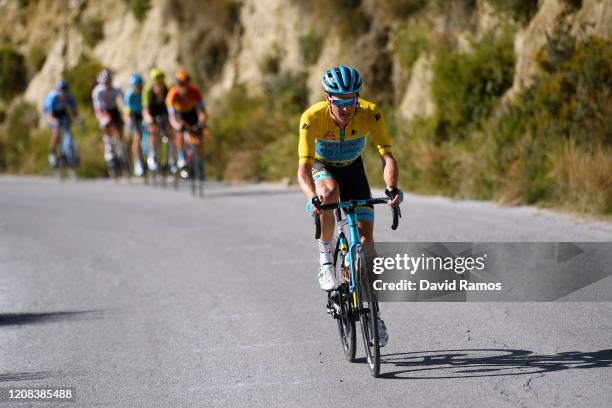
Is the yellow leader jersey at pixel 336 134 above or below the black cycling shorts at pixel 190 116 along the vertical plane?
above

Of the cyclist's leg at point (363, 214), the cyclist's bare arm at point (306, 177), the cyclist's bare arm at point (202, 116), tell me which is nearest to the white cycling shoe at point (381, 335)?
the cyclist's leg at point (363, 214)

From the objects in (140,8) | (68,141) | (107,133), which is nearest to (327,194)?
(107,133)

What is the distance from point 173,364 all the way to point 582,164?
8.39 m

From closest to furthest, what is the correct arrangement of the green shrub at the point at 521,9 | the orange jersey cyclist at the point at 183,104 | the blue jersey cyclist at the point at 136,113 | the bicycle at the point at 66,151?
the green shrub at the point at 521,9
the orange jersey cyclist at the point at 183,104
the blue jersey cyclist at the point at 136,113
the bicycle at the point at 66,151

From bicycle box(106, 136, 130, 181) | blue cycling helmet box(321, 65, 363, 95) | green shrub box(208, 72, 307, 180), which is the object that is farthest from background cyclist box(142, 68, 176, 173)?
blue cycling helmet box(321, 65, 363, 95)

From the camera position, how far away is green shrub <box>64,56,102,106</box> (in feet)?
134

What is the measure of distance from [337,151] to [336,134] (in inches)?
5.5

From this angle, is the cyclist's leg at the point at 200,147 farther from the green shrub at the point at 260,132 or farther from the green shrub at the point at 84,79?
the green shrub at the point at 84,79

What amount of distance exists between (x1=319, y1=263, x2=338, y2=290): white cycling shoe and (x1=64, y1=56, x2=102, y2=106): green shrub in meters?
33.8

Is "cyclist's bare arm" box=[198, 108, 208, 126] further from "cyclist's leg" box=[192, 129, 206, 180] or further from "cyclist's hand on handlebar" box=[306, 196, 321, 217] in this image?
"cyclist's hand on handlebar" box=[306, 196, 321, 217]

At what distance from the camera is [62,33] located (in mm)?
46406

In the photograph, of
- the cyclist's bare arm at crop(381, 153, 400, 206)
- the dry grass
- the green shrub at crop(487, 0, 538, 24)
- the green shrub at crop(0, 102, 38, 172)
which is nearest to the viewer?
the cyclist's bare arm at crop(381, 153, 400, 206)
